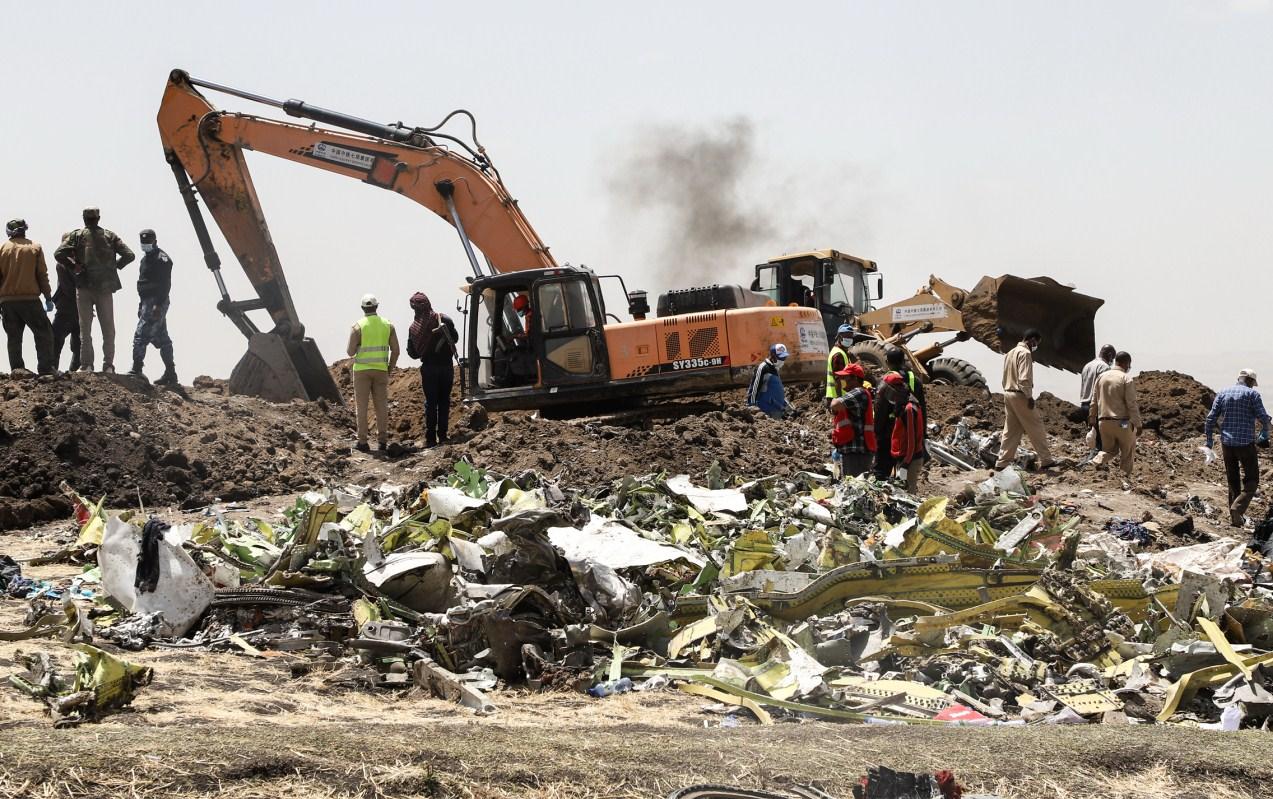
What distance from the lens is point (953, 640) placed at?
244 inches

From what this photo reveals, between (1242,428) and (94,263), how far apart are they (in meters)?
11.5

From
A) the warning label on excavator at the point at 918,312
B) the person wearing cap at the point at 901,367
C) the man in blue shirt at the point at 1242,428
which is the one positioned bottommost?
the man in blue shirt at the point at 1242,428

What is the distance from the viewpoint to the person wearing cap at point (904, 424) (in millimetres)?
10703

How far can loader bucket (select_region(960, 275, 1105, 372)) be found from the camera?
20.7 meters

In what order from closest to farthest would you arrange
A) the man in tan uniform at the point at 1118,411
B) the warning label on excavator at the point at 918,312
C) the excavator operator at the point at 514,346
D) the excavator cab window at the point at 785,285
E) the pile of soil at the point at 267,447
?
the pile of soil at the point at 267,447, the man in tan uniform at the point at 1118,411, the excavator operator at the point at 514,346, the excavator cab window at the point at 785,285, the warning label on excavator at the point at 918,312

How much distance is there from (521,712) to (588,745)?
1154 millimetres

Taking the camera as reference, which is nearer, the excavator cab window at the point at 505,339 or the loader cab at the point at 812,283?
the excavator cab window at the point at 505,339

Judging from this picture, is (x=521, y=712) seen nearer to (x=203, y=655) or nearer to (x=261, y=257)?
(x=203, y=655)

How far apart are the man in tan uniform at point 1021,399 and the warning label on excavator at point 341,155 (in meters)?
7.89

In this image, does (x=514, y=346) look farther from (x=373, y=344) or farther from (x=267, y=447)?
(x=267, y=447)

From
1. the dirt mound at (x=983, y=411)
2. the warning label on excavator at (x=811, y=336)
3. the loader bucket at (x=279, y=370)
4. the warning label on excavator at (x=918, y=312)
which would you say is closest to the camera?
the warning label on excavator at (x=811, y=336)

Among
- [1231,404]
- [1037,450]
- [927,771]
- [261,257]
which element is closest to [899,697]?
[927,771]

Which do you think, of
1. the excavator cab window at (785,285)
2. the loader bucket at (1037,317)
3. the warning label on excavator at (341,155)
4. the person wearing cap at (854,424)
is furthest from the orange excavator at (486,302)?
the loader bucket at (1037,317)

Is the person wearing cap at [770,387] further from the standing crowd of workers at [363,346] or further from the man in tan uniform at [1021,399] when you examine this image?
the man in tan uniform at [1021,399]
